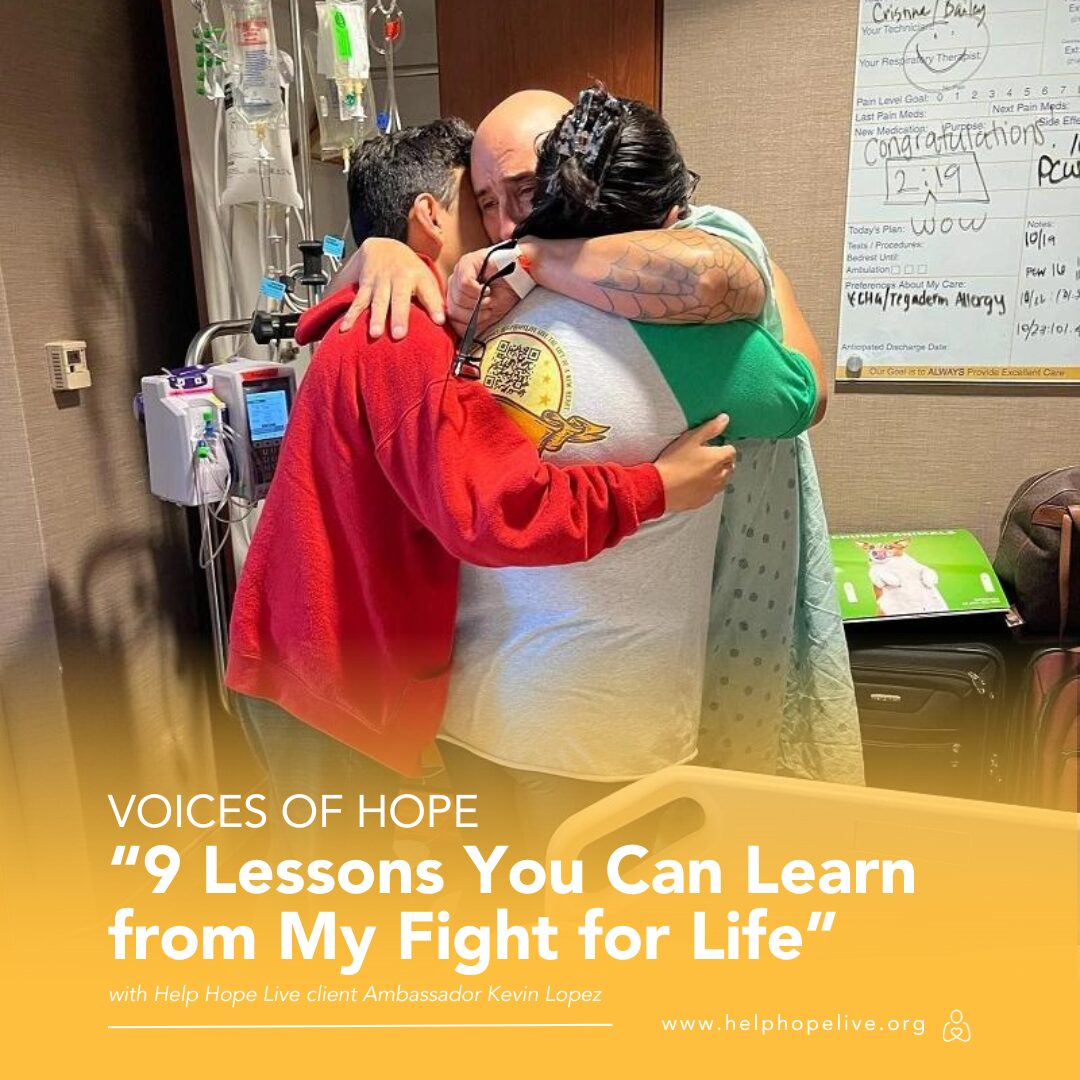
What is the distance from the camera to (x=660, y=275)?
0.93 metres

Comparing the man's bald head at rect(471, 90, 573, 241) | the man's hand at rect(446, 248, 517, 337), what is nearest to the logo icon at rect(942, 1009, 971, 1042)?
the man's hand at rect(446, 248, 517, 337)

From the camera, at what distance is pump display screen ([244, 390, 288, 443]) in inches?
62.9

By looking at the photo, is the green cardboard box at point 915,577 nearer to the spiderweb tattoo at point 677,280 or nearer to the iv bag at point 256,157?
the spiderweb tattoo at point 677,280

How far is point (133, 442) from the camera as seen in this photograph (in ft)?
6.17

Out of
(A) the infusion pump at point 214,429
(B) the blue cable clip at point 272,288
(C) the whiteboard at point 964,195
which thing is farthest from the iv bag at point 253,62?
(C) the whiteboard at point 964,195

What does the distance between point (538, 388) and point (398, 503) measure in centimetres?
21

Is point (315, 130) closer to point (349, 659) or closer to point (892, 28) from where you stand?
point (892, 28)

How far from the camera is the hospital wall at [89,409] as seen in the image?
1593 mm

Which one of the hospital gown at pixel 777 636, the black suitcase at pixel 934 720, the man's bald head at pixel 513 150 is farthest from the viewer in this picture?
the black suitcase at pixel 934 720

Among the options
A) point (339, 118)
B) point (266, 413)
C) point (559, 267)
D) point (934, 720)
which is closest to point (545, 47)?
point (339, 118)

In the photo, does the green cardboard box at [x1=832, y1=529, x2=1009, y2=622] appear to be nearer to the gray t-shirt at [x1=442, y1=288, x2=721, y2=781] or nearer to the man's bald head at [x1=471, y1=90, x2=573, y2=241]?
the gray t-shirt at [x1=442, y1=288, x2=721, y2=781]

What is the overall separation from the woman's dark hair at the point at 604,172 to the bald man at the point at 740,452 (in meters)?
0.03

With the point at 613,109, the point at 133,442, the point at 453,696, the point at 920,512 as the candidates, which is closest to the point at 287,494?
the point at 453,696

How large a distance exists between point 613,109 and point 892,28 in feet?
4.40
